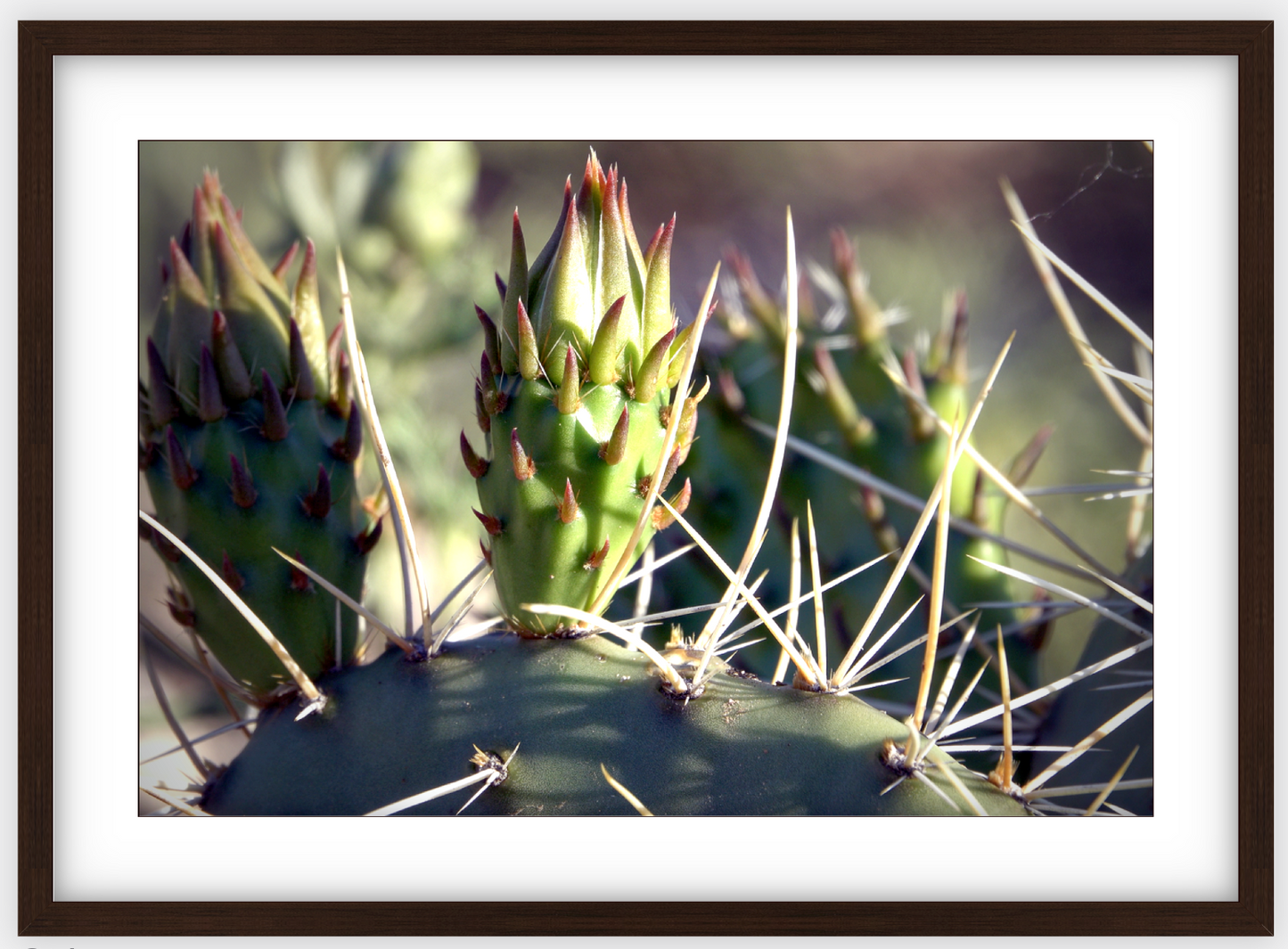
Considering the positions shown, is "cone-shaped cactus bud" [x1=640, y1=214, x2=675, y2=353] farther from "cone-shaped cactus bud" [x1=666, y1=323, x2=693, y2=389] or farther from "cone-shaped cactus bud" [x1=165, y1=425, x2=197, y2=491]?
"cone-shaped cactus bud" [x1=165, y1=425, x2=197, y2=491]

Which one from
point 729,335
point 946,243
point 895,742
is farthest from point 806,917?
point 946,243

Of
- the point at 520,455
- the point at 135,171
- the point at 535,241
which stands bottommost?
the point at 520,455

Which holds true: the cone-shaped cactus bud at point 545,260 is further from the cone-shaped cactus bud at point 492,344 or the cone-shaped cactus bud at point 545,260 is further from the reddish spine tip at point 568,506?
the reddish spine tip at point 568,506

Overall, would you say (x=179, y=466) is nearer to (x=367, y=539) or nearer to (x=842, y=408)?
(x=367, y=539)

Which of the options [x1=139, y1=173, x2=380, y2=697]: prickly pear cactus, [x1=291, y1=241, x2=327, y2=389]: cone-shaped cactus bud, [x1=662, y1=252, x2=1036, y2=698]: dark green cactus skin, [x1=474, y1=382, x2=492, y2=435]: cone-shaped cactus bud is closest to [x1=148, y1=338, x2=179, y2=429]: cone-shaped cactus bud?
[x1=139, y1=173, x2=380, y2=697]: prickly pear cactus

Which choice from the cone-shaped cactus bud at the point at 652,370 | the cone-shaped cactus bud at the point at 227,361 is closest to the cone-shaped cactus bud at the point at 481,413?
the cone-shaped cactus bud at the point at 652,370

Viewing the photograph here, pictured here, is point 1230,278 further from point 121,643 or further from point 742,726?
point 121,643

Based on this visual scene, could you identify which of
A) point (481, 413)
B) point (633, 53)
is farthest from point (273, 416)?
point (633, 53)
